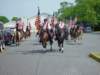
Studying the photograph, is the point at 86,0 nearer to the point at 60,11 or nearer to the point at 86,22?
the point at 86,22

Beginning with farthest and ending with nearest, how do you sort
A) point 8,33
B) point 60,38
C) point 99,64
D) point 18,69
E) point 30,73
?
point 8,33 < point 60,38 < point 99,64 < point 18,69 < point 30,73

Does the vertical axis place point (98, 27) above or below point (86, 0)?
below

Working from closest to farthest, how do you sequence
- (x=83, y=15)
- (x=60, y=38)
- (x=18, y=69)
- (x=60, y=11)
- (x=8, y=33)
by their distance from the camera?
(x=18, y=69)
(x=60, y=38)
(x=8, y=33)
(x=83, y=15)
(x=60, y=11)

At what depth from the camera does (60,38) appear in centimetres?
2950

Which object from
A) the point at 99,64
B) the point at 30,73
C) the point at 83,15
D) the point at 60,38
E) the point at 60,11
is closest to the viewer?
the point at 30,73

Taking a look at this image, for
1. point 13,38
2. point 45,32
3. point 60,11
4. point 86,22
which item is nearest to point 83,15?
point 86,22

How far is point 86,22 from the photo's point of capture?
435ft

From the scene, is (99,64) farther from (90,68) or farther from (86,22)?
(86,22)

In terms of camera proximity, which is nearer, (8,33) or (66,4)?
(8,33)

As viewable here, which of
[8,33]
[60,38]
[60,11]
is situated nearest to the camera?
[60,38]

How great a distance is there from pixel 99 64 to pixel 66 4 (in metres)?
174

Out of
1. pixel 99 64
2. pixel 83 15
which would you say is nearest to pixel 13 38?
pixel 99 64

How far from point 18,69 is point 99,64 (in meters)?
4.36

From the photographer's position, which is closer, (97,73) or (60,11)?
(97,73)
